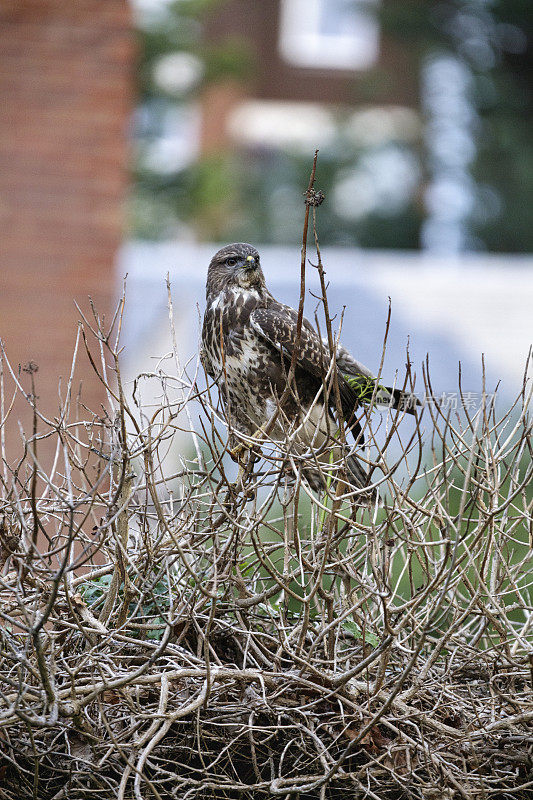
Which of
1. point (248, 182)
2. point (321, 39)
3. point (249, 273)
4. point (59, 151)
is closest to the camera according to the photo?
point (249, 273)

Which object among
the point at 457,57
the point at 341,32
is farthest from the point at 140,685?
the point at 341,32

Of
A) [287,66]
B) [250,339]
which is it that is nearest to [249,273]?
[250,339]

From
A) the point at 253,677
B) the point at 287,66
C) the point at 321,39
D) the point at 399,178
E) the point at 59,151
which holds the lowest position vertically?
the point at 253,677

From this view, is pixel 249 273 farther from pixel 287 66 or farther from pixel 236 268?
pixel 287 66

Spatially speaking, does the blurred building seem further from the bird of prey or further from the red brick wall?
the bird of prey

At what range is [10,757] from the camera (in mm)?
1888

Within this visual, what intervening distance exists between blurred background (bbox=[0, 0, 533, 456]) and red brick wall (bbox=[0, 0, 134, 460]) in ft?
0.03

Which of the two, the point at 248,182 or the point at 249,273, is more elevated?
the point at 249,273

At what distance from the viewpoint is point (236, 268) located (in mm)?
3113

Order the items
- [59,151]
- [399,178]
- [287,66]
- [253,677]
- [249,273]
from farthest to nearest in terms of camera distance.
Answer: [287,66]
[399,178]
[59,151]
[249,273]
[253,677]

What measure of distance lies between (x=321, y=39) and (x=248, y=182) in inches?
241

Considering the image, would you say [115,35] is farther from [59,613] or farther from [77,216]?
[59,613]

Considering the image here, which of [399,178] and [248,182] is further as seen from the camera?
[248,182]

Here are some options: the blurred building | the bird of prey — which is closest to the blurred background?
the blurred building
